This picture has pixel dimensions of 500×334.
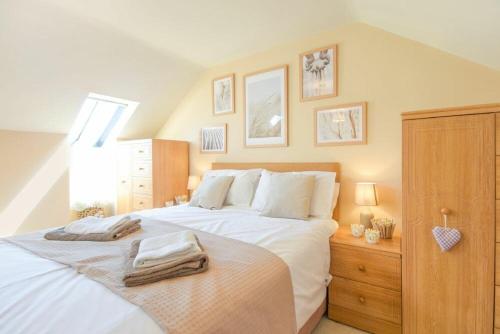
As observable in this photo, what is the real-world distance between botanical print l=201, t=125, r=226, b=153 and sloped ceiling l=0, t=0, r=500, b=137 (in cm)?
87

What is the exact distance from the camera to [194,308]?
0.90m

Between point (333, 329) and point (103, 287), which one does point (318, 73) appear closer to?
point (333, 329)

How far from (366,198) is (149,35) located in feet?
8.56

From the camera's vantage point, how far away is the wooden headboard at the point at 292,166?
2520mm

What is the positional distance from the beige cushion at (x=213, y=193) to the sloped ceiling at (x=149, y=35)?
1.52 meters

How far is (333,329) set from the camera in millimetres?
1901

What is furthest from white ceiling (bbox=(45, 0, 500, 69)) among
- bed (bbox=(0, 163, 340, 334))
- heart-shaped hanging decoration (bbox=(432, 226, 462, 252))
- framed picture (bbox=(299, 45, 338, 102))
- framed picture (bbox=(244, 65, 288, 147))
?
bed (bbox=(0, 163, 340, 334))

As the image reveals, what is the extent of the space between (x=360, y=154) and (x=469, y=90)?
0.90 m

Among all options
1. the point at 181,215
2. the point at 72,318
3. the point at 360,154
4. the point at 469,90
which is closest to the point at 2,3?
the point at 181,215

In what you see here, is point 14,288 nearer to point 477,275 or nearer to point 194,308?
point 194,308

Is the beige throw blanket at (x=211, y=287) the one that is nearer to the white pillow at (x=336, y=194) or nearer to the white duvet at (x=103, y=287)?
the white duvet at (x=103, y=287)

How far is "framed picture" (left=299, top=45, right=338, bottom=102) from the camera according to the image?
257cm

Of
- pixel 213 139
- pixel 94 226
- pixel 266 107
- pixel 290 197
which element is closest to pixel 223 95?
pixel 213 139

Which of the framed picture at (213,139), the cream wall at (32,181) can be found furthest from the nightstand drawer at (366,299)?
the cream wall at (32,181)
